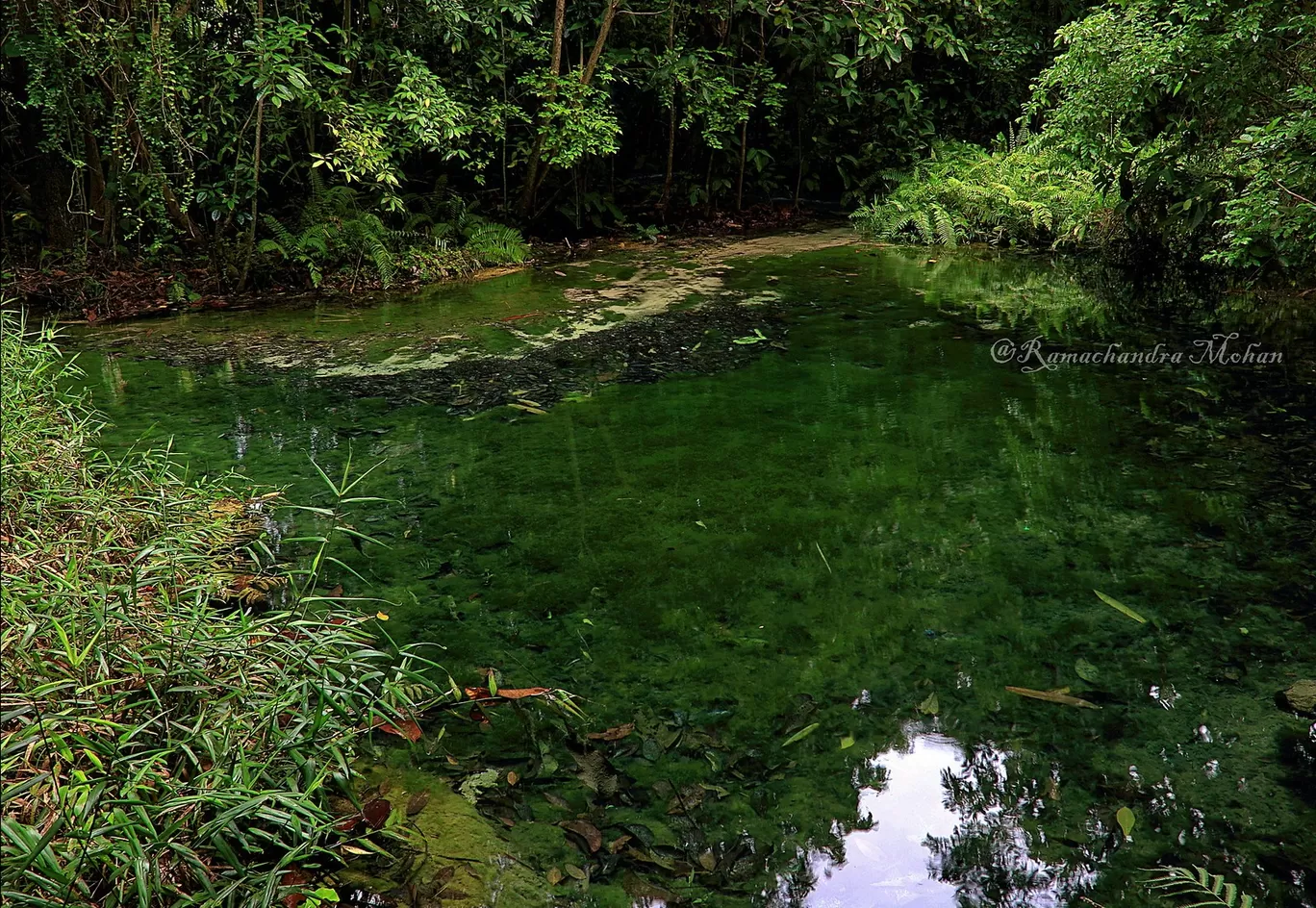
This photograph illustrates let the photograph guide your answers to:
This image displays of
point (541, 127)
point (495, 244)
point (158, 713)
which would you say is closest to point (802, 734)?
point (158, 713)

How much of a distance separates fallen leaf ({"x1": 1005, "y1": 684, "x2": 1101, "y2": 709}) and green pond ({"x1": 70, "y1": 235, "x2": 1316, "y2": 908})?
0.05 feet

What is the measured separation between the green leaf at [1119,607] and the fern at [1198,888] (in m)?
0.81

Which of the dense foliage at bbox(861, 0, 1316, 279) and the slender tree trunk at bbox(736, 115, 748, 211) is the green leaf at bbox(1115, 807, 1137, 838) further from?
the slender tree trunk at bbox(736, 115, 748, 211)

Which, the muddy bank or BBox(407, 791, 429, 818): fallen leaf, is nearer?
BBox(407, 791, 429, 818): fallen leaf

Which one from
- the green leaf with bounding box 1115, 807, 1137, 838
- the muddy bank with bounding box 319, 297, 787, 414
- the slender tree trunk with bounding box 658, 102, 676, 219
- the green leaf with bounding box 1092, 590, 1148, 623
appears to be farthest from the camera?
the slender tree trunk with bounding box 658, 102, 676, 219

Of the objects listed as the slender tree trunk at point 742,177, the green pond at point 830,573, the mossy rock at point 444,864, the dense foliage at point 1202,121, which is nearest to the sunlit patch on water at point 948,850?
the green pond at point 830,573

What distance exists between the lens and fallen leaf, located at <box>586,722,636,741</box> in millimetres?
1875

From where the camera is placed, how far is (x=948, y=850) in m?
1.63

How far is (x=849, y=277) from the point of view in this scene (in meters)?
6.06

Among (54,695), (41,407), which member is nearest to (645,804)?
(54,695)

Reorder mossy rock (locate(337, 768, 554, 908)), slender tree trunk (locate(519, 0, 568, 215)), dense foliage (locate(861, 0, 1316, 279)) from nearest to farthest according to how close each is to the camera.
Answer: mossy rock (locate(337, 768, 554, 908))
dense foliage (locate(861, 0, 1316, 279))
slender tree trunk (locate(519, 0, 568, 215))

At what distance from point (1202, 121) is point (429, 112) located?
423 centimetres

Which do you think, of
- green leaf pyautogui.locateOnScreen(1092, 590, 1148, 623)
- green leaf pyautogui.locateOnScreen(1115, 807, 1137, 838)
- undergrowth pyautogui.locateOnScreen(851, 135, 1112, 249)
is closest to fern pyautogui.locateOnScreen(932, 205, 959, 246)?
undergrowth pyautogui.locateOnScreen(851, 135, 1112, 249)

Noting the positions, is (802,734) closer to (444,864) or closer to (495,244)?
(444,864)
